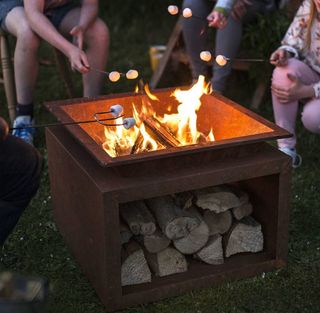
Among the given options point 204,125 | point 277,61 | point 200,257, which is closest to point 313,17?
point 277,61

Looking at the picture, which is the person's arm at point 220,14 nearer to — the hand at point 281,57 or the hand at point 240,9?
the hand at point 281,57

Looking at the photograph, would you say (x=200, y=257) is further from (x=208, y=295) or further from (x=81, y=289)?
(x=81, y=289)

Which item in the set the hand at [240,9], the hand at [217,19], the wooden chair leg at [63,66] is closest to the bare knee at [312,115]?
the hand at [217,19]

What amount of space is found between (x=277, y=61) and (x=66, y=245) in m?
1.16

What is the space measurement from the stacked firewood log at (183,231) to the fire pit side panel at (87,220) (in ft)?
0.37

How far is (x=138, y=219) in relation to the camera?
2.13 m

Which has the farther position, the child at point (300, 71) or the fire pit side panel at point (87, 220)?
the child at point (300, 71)

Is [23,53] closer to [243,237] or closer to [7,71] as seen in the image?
[7,71]

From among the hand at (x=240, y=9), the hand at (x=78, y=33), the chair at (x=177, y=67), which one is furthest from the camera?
the chair at (x=177, y=67)

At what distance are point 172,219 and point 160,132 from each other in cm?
30

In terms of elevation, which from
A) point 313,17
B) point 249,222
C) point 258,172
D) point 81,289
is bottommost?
point 81,289

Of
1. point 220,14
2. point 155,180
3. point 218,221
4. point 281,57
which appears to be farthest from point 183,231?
point 220,14

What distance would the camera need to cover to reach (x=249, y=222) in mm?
2303

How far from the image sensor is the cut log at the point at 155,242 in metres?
2.15
